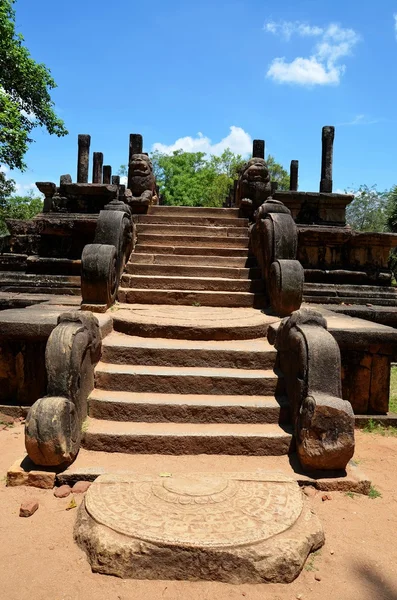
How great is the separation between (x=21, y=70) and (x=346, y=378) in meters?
16.2

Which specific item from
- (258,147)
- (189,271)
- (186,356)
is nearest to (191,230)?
(189,271)

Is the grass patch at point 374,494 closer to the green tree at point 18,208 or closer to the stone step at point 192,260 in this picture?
the stone step at point 192,260

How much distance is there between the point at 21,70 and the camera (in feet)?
50.6

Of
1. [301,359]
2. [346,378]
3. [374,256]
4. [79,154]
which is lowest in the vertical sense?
[346,378]

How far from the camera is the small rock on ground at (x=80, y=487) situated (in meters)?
2.58

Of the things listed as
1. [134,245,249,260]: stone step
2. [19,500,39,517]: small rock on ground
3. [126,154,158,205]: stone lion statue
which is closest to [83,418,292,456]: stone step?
[19,500,39,517]: small rock on ground

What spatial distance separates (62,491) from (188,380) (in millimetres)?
1200

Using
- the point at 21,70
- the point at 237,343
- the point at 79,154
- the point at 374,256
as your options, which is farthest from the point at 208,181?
the point at 237,343

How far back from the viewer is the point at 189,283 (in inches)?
213

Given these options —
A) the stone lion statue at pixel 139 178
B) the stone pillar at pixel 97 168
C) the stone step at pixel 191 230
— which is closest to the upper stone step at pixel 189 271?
the stone step at pixel 191 230

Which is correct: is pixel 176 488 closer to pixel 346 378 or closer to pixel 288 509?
pixel 288 509

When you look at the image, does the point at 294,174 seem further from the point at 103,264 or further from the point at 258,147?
the point at 103,264

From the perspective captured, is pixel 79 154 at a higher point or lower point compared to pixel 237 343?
higher

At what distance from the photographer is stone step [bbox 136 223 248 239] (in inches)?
263
